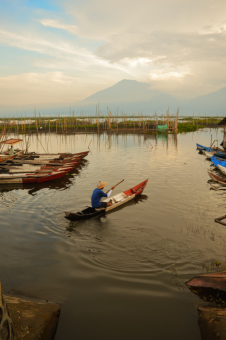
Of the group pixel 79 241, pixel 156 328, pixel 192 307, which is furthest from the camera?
pixel 79 241

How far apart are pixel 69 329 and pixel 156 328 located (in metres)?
1.50

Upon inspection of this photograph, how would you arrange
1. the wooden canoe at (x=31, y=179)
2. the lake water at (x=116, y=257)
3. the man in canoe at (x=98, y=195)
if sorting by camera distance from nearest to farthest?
1. the lake water at (x=116, y=257)
2. the man in canoe at (x=98, y=195)
3. the wooden canoe at (x=31, y=179)

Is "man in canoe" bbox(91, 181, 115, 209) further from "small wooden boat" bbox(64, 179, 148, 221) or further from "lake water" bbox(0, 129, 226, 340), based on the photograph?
"lake water" bbox(0, 129, 226, 340)

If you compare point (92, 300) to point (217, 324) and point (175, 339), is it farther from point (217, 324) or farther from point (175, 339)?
point (217, 324)

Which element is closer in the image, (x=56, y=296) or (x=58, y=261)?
(x=56, y=296)

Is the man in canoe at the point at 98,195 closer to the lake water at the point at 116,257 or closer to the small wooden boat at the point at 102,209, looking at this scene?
the small wooden boat at the point at 102,209

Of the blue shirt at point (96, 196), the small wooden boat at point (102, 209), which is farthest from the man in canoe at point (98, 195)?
the small wooden boat at point (102, 209)

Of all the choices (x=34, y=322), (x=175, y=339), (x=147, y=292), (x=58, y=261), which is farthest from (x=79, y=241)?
(x=175, y=339)

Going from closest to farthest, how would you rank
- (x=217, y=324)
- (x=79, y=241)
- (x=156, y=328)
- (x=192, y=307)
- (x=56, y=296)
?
(x=217, y=324), (x=156, y=328), (x=192, y=307), (x=56, y=296), (x=79, y=241)

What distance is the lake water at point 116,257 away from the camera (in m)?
4.33

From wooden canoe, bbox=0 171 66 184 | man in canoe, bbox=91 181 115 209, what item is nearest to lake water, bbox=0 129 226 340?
man in canoe, bbox=91 181 115 209

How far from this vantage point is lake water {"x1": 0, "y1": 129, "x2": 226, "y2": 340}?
14.2 feet

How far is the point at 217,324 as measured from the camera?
375 centimetres

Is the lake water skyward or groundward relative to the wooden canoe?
groundward
